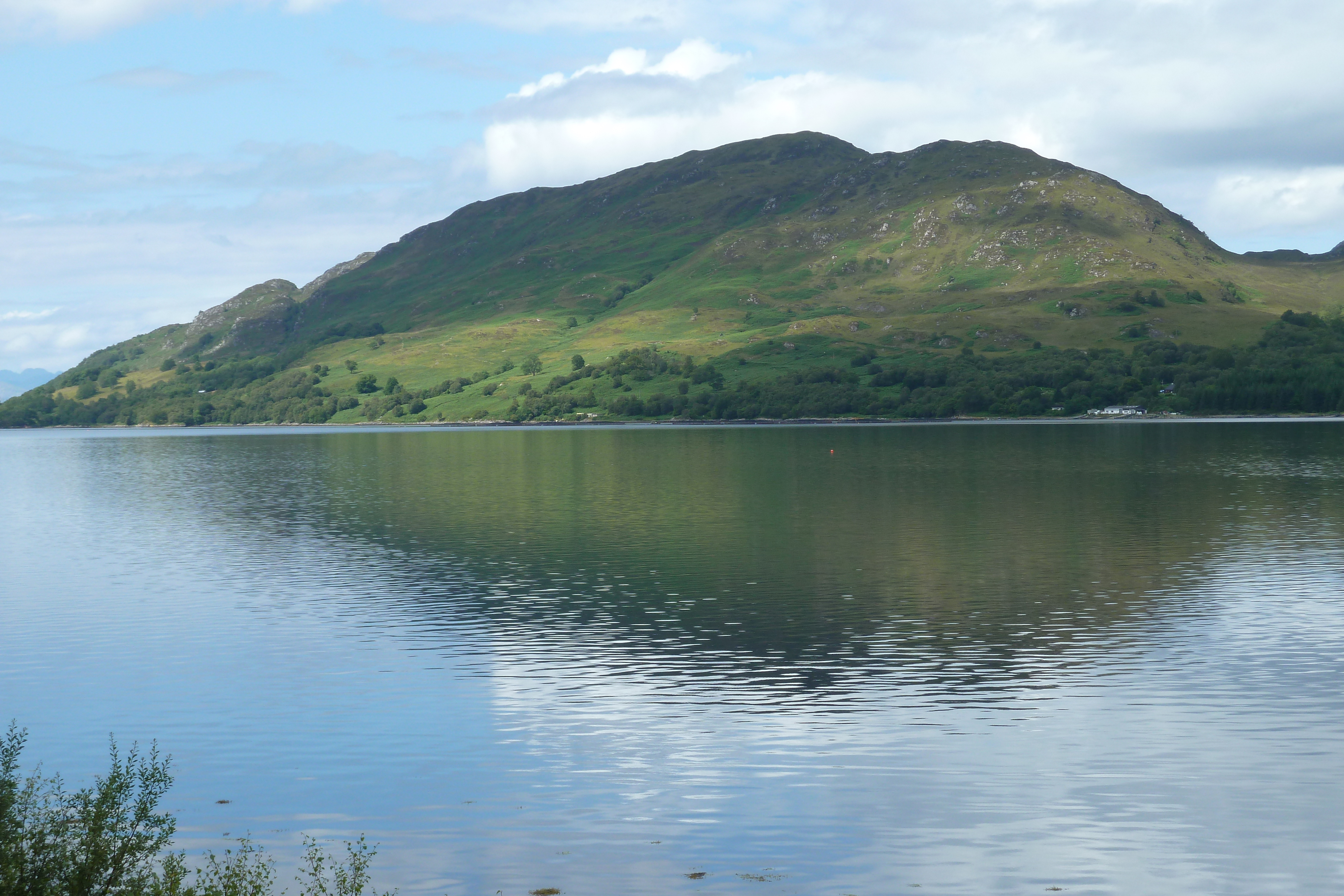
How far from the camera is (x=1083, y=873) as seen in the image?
22.8 m

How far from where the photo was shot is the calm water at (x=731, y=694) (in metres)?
24.5

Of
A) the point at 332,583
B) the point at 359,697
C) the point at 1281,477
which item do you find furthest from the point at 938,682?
the point at 1281,477

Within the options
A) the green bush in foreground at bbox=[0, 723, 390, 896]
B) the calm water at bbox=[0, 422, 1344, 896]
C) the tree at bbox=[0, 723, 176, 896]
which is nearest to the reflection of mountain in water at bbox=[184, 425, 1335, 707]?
the calm water at bbox=[0, 422, 1344, 896]

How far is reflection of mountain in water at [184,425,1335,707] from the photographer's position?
144ft

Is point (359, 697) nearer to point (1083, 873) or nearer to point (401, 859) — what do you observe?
point (401, 859)

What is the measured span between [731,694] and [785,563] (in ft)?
98.8

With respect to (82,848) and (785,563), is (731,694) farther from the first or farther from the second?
(785,563)

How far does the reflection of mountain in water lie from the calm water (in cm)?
36

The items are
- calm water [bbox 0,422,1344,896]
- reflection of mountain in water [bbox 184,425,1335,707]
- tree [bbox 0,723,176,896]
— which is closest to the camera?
tree [bbox 0,723,176,896]

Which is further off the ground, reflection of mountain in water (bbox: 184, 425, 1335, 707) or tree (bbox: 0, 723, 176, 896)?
tree (bbox: 0, 723, 176, 896)

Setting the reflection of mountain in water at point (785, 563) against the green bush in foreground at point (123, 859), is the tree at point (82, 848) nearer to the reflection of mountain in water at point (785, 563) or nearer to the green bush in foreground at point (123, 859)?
the green bush in foreground at point (123, 859)

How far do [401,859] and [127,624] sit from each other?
35.2 metres

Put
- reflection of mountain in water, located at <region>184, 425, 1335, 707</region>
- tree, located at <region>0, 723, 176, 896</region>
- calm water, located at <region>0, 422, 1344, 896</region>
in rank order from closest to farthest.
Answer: tree, located at <region>0, 723, 176, 896</region>
calm water, located at <region>0, 422, 1344, 896</region>
reflection of mountain in water, located at <region>184, 425, 1335, 707</region>

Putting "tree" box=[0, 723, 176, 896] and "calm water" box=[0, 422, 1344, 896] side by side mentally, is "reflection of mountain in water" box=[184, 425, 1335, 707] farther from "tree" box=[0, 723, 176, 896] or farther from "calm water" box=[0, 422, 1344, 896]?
"tree" box=[0, 723, 176, 896]
